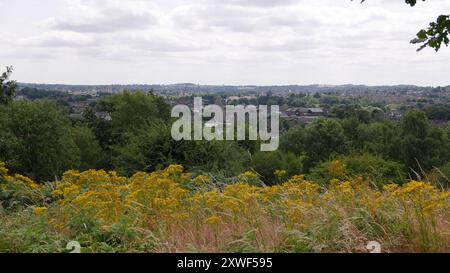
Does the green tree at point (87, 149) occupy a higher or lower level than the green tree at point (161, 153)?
lower

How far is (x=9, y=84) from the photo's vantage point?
20.9m

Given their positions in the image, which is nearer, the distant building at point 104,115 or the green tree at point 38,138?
the green tree at point 38,138

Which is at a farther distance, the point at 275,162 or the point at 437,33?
the point at 275,162

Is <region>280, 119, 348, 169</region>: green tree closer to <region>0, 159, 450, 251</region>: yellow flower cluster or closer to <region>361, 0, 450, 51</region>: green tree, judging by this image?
<region>0, 159, 450, 251</region>: yellow flower cluster

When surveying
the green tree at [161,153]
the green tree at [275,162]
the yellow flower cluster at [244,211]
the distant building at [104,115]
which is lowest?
the green tree at [275,162]

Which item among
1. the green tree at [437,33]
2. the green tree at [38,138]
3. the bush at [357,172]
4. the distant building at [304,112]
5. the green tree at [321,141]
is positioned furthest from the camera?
the distant building at [304,112]

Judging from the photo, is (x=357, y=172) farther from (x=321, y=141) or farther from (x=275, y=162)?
(x=321, y=141)

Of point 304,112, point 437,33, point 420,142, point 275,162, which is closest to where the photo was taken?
point 437,33

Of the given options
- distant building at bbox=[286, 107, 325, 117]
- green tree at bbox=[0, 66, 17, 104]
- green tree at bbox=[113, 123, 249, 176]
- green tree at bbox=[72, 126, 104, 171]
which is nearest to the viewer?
green tree at bbox=[113, 123, 249, 176]

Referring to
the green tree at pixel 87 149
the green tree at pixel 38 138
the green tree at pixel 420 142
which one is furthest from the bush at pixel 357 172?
the green tree at pixel 87 149

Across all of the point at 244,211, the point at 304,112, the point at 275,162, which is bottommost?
the point at 275,162

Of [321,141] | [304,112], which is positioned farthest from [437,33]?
[304,112]

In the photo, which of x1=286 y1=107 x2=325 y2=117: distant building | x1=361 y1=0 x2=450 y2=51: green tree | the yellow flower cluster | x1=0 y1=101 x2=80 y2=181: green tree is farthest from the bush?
x1=286 y1=107 x2=325 y2=117: distant building

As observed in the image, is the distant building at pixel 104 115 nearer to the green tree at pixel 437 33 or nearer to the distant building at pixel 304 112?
the green tree at pixel 437 33
